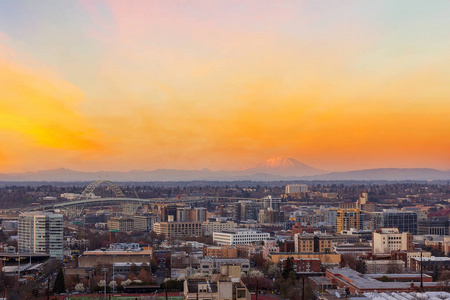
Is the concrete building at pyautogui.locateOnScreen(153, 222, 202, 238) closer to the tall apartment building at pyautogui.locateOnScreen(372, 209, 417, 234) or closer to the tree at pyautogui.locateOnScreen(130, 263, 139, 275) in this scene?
the tall apartment building at pyautogui.locateOnScreen(372, 209, 417, 234)

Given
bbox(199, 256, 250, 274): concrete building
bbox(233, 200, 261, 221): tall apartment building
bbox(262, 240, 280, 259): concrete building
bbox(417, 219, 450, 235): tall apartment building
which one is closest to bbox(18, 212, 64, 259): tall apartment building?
bbox(199, 256, 250, 274): concrete building

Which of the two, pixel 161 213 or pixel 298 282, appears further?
pixel 161 213

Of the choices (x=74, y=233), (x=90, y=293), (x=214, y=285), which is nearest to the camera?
(x=214, y=285)

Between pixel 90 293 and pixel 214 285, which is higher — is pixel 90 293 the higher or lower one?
the lower one

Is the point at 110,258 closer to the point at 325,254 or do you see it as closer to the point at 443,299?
the point at 325,254

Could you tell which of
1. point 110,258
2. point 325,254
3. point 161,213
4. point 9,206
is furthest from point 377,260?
point 9,206

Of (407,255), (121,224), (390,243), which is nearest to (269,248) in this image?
(390,243)

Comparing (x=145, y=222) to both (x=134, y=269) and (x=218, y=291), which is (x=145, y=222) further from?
(x=218, y=291)

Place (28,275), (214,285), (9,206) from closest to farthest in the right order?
(214,285) → (28,275) → (9,206)
